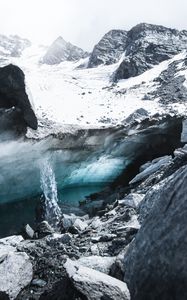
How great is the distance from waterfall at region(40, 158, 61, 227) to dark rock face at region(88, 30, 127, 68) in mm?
29455

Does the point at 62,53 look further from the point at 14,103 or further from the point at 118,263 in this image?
the point at 118,263

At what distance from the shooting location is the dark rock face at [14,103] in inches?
520

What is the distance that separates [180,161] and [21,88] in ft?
21.8

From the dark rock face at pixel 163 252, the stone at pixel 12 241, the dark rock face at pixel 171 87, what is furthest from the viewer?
the dark rock face at pixel 171 87

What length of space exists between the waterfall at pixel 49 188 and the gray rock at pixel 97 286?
32.2 ft

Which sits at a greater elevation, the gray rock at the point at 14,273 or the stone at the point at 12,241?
the gray rock at the point at 14,273

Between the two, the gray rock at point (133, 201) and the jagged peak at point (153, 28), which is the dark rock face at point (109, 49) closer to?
the jagged peak at point (153, 28)

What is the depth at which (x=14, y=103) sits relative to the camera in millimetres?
13625

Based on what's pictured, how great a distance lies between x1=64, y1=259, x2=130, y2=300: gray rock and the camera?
4.26 m

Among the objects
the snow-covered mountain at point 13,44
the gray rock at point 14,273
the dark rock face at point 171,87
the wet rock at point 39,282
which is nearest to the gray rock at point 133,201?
the gray rock at point 14,273

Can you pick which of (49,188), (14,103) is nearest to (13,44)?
(49,188)

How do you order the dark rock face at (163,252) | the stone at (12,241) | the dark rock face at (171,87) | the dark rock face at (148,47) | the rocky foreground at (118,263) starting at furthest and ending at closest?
the dark rock face at (148,47)
the dark rock face at (171,87)
the stone at (12,241)
the rocky foreground at (118,263)
the dark rock face at (163,252)

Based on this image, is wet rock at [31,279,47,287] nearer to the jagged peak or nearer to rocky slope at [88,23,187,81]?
rocky slope at [88,23,187,81]

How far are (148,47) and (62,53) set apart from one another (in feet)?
134
